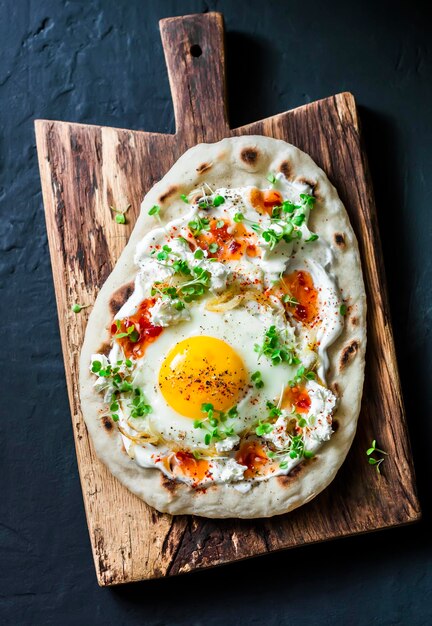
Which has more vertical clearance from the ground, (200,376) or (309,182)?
(309,182)

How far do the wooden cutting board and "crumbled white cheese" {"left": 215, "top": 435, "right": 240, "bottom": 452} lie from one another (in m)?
0.45

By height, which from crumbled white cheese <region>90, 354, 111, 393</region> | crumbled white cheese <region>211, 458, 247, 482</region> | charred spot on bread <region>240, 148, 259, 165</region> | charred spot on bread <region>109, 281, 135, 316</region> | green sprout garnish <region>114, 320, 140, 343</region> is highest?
charred spot on bread <region>240, 148, 259, 165</region>

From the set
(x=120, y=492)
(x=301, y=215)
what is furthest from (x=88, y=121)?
(x=120, y=492)

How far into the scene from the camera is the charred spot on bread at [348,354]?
140 inches

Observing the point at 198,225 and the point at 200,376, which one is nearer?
the point at 200,376

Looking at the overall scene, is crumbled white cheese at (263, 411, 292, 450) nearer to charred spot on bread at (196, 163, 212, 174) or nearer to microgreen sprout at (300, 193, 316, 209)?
microgreen sprout at (300, 193, 316, 209)

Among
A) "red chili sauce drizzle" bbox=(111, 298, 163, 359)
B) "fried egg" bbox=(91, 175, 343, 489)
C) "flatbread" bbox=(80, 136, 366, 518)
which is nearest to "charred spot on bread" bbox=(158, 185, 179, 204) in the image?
"flatbread" bbox=(80, 136, 366, 518)

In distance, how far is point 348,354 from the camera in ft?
11.7

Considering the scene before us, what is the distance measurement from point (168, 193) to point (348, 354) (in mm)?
1166

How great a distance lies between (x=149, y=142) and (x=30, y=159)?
717 mm

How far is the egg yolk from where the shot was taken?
133 inches

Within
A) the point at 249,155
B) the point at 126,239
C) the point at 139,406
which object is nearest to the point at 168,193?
the point at 126,239

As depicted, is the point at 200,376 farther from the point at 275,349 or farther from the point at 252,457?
the point at 252,457

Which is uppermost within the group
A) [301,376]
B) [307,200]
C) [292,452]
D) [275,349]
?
[307,200]
